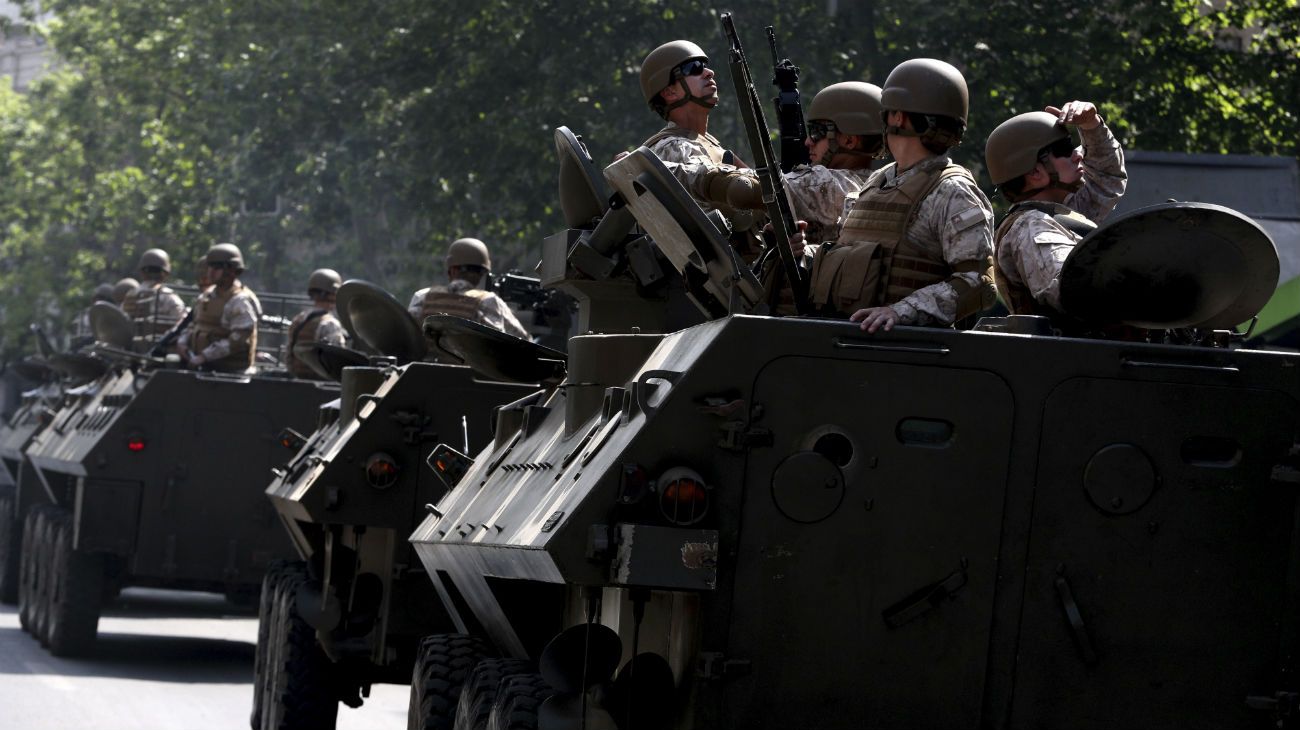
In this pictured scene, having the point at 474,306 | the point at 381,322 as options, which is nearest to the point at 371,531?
the point at 381,322

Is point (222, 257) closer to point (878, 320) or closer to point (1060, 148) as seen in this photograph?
point (1060, 148)

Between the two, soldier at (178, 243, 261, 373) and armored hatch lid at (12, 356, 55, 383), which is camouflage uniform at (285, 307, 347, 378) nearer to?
soldier at (178, 243, 261, 373)

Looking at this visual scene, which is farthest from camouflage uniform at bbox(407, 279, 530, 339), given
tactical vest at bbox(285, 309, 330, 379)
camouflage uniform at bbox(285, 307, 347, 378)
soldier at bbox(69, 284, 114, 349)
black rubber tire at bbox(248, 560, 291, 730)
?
soldier at bbox(69, 284, 114, 349)

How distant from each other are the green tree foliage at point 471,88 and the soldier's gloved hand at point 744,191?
14298mm

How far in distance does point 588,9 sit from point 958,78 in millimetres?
18590

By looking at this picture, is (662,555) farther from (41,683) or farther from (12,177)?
(12,177)

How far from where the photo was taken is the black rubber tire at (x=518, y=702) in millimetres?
5586

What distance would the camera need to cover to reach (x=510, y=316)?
11891mm

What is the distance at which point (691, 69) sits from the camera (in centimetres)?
777

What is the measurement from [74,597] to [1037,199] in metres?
9.63

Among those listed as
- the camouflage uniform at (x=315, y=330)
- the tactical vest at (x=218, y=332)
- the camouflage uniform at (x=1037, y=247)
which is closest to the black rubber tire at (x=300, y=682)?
the camouflage uniform at (x=1037, y=247)

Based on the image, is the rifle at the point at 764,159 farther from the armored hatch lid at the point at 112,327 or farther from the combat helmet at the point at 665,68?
the armored hatch lid at the point at 112,327

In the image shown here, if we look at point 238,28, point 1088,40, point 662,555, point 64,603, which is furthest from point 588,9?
point 662,555

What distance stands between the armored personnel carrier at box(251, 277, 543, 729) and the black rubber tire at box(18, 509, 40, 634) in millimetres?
6180
